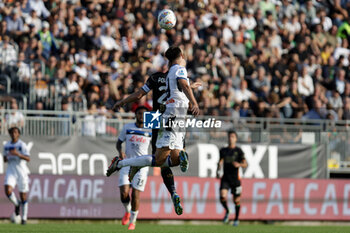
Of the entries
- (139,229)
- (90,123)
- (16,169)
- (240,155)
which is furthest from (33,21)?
(139,229)

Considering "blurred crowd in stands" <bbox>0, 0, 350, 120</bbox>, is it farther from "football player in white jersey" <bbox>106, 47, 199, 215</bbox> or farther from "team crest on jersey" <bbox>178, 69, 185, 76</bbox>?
"team crest on jersey" <bbox>178, 69, 185, 76</bbox>

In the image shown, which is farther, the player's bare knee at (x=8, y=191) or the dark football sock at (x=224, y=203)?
the dark football sock at (x=224, y=203)

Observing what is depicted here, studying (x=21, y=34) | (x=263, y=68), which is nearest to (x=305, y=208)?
(x=263, y=68)

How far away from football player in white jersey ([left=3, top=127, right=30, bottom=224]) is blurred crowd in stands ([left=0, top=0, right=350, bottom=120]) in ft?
5.76

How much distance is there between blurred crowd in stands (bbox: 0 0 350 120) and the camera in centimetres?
2200

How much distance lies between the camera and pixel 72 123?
21.1 m

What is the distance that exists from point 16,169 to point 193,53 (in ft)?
24.7

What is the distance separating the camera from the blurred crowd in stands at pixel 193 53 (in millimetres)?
22000

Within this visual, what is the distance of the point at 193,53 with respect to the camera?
81.8 feet

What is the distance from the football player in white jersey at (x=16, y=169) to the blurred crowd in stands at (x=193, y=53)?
1755 millimetres

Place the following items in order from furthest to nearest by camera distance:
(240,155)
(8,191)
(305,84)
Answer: (305,84) → (240,155) → (8,191)

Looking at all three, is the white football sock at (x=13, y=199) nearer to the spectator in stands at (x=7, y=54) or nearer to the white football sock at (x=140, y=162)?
the spectator in stands at (x=7, y=54)

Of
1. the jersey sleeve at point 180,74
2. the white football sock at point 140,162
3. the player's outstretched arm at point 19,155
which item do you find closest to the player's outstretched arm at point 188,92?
the jersey sleeve at point 180,74

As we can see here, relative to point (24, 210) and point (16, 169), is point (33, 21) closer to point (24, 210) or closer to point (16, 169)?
point (16, 169)
